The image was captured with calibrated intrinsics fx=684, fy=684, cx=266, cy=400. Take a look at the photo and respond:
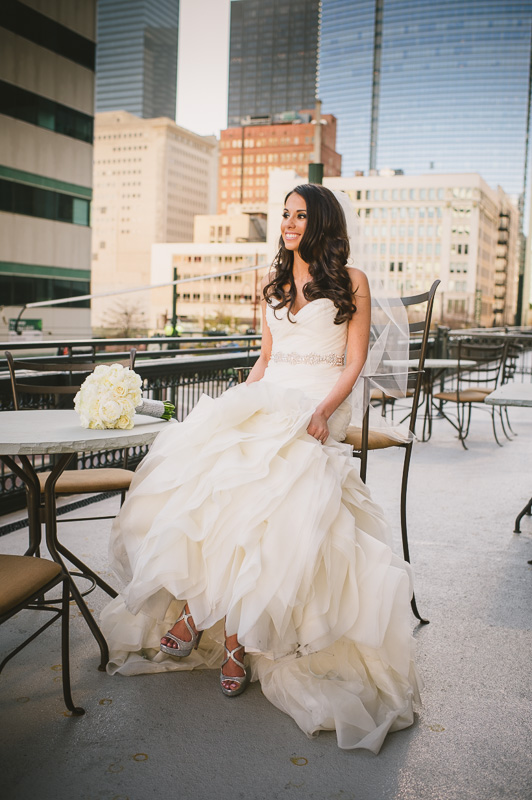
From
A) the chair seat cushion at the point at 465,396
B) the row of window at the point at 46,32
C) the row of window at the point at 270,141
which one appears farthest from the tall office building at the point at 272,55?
the chair seat cushion at the point at 465,396

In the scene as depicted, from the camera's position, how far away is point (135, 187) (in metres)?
135

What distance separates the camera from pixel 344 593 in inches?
83.0

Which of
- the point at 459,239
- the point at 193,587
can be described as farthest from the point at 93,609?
the point at 459,239

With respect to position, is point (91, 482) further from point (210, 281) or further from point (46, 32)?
point (210, 281)

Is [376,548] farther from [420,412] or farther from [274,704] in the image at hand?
[420,412]

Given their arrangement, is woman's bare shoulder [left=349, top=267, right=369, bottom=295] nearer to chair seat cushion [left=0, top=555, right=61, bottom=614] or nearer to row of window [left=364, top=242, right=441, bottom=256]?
chair seat cushion [left=0, top=555, right=61, bottom=614]

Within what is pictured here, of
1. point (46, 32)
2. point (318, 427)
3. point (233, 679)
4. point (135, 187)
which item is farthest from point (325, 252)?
point (135, 187)

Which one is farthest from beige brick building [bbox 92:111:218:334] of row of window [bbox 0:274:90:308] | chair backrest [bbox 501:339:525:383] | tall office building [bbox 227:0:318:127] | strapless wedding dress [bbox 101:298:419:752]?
strapless wedding dress [bbox 101:298:419:752]

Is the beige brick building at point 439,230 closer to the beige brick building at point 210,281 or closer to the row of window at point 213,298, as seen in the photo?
the beige brick building at point 210,281

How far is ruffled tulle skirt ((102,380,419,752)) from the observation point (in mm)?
2020

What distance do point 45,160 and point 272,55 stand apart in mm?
173103

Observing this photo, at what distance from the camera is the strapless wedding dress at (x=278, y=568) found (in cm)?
203

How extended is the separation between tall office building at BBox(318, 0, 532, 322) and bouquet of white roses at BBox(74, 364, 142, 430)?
423 feet

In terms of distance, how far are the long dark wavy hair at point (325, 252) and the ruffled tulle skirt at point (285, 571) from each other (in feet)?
2.22
